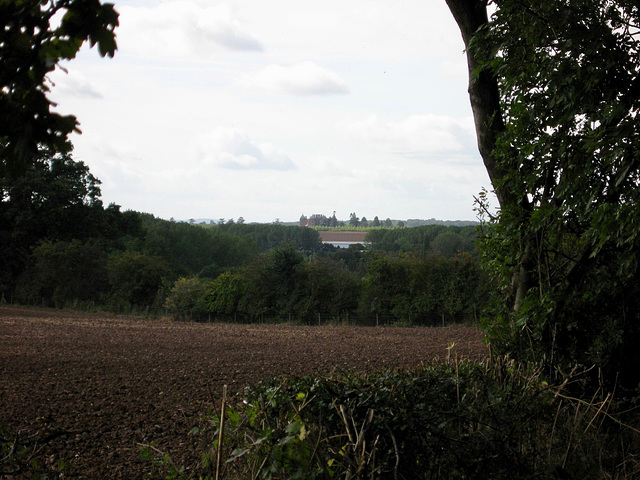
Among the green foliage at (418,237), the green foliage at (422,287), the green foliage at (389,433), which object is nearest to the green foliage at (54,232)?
the green foliage at (422,287)

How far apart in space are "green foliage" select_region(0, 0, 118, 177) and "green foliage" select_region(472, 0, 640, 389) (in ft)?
13.0

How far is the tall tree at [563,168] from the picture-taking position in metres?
4.73

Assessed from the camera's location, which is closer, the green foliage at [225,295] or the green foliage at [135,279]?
the green foliage at [225,295]

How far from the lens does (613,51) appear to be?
492cm

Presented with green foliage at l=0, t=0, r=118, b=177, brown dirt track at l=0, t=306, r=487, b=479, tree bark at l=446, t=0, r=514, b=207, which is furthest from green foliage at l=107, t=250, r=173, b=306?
green foliage at l=0, t=0, r=118, b=177

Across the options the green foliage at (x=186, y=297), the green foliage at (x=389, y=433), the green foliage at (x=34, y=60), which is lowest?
the green foliage at (x=186, y=297)

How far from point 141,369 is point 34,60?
1182 centimetres

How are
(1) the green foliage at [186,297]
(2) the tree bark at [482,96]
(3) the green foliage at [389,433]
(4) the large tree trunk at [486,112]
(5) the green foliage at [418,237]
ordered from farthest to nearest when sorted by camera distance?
1. (5) the green foliage at [418,237]
2. (1) the green foliage at [186,297]
3. (2) the tree bark at [482,96]
4. (4) the large tree trunk at [486,112]
5. (3) the green foliage at [389,433]

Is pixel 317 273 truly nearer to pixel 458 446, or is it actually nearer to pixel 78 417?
pixel 78 417

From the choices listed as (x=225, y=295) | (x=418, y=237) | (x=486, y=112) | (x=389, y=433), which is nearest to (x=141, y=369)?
(x=486, y=112)

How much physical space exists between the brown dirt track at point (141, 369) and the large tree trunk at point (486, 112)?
5.95 ft

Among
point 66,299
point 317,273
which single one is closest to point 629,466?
point 317,273

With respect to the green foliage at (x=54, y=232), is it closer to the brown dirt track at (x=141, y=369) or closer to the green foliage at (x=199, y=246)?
the brown dirt track at (x=141, y=369)

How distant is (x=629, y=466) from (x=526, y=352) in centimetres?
157
